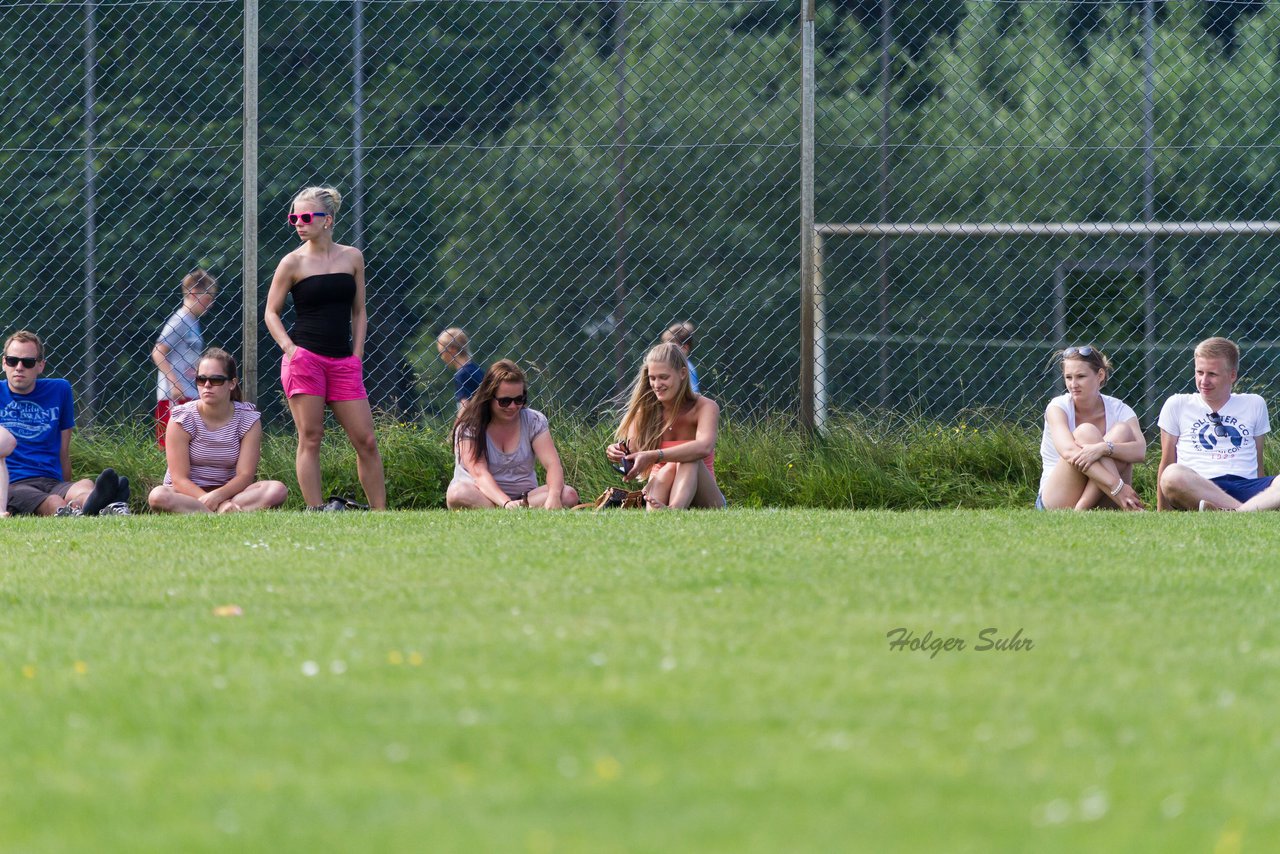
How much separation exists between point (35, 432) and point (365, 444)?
6.29 ft

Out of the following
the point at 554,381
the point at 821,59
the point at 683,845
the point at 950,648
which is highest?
the point at 821,59

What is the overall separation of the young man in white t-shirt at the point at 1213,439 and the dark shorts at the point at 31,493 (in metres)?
5.88

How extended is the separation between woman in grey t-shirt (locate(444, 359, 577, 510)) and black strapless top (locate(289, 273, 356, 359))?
78 cm

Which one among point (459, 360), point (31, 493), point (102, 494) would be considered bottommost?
point (31, 493)

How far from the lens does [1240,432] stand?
8.07 m

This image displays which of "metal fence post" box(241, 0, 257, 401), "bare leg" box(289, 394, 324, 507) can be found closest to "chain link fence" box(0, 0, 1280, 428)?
"metal fence post" box(241, 0, 257, 401)

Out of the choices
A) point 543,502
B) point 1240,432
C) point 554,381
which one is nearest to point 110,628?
point 543,502

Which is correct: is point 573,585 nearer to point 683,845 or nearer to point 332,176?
point 683,845

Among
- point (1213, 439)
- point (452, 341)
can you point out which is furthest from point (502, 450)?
point (1213, 439)

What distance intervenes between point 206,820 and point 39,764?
0.54 meters

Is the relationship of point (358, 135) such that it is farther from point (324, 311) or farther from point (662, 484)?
point (662, 484)

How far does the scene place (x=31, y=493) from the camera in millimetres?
8406

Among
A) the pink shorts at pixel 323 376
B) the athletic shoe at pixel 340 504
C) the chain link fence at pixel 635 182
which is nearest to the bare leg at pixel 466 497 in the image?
the athletic shoe at pixel 340 504

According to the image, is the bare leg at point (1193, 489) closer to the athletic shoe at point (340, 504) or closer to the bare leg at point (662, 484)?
the bare leg at point (662, 484)
